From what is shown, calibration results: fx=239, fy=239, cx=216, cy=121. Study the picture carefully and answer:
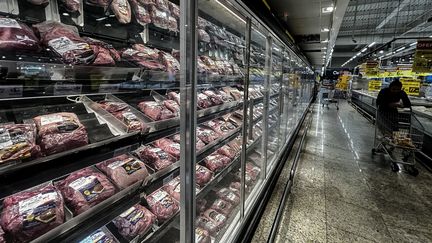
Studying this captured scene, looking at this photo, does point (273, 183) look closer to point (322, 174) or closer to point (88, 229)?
point (322, 174)

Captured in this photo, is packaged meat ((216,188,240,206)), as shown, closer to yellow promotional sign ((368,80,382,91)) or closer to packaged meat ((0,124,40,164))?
packaged meat ((0,124,40,164))

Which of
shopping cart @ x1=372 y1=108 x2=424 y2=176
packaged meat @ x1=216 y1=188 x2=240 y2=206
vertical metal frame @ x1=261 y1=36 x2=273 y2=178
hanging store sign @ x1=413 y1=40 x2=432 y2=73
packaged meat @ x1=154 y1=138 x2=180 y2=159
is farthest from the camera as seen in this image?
hanging store sign @ x1=413 y1=40 x2=432 y2=73

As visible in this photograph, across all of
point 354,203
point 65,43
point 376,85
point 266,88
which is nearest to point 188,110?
point 65,43

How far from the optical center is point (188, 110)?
1.17 meters

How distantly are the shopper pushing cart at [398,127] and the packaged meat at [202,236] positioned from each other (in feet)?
12.7

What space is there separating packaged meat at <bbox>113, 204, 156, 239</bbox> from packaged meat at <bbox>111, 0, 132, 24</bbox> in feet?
3.46

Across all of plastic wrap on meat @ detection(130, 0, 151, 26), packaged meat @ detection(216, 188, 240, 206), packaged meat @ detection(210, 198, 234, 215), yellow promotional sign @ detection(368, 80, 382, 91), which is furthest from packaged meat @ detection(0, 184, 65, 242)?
yellow promotional sign @ detection(368, 80, 382, 91)

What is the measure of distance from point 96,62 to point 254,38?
8.81 ft

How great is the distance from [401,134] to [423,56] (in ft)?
14.6

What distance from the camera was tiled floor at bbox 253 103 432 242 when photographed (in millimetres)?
2506

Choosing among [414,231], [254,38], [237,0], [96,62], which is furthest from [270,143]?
[96,62]

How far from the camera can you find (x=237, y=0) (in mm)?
1577

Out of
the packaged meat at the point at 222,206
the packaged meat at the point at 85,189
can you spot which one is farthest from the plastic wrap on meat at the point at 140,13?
the packaged meat at the point at 222,206

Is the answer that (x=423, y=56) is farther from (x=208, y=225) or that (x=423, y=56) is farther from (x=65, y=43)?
(x=65, y=43)
